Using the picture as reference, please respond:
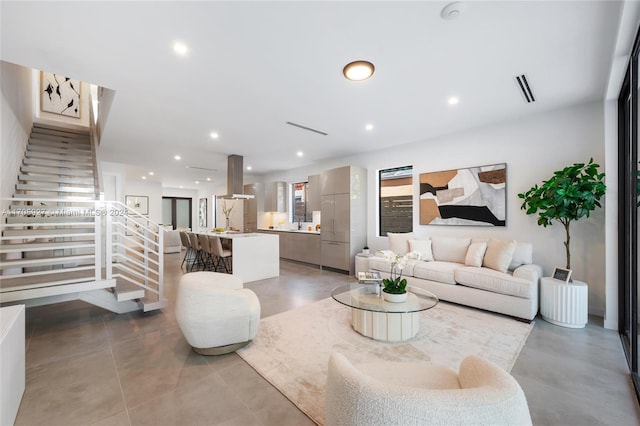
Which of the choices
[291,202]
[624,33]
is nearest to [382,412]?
[624,33]

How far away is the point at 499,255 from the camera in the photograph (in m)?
3.67

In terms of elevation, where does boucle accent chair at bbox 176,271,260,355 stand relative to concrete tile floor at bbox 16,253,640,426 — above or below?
above

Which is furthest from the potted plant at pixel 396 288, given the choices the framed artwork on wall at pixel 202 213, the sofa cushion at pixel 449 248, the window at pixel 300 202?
the framed artwork on wall at pixel 202 213

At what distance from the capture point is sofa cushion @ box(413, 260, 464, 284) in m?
3.86

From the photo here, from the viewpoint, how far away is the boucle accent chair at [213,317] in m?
2.34

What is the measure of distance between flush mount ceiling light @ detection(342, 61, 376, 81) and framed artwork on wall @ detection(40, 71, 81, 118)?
7.31 m

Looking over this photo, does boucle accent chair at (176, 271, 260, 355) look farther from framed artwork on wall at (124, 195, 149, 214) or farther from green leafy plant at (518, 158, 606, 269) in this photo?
framed artwork on wall at (124, 195, 149, 214)

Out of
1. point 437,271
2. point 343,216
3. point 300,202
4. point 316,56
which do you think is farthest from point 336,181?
point 316,56

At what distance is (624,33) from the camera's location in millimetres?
2066

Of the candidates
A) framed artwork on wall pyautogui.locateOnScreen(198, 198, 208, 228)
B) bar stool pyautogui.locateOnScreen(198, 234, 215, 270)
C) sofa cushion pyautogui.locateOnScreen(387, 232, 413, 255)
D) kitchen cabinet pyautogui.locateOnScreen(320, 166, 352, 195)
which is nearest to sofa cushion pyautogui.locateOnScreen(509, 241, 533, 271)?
sofa cushion pyautogui.locateOnScreen(387, 232, 413, 255)

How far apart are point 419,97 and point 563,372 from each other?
314 centimetres

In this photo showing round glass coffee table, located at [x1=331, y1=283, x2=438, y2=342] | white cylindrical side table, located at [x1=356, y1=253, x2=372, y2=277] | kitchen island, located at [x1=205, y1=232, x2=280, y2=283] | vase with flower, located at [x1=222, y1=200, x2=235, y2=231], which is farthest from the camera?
vase with flower, located at [x1=222, y1=200, x2=235, y2=231]

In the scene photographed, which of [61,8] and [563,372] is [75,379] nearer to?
[61,8]

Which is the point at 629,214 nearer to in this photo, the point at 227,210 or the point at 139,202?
the point at 227,210
